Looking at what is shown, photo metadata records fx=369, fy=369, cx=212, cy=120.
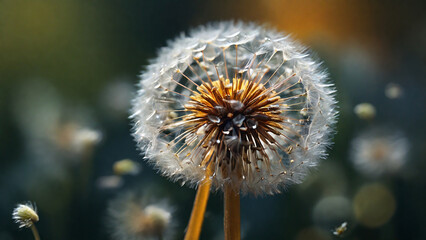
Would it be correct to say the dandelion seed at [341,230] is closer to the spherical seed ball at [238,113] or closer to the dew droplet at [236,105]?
the spherical seed ball at [238,113]

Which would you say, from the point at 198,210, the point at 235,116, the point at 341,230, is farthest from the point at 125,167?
the point at 341,230

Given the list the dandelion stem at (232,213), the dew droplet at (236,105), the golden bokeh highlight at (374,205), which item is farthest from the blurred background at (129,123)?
the dew droplet at (236,105)

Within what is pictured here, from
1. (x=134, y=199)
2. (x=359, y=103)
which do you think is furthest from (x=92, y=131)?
(x=359, y=103)

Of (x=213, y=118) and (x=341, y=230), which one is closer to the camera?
(x=213, y=118)

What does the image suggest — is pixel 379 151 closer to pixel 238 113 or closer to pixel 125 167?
pixel 238 113

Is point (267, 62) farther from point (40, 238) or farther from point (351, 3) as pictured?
point (40, 238)

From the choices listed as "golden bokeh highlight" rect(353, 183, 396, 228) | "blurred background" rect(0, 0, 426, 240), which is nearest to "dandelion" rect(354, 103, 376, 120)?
"blurred background" rect(0, 0, 426, 240)
